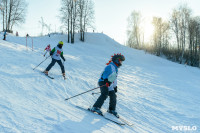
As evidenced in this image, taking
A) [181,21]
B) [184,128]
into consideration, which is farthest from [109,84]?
[181,21]

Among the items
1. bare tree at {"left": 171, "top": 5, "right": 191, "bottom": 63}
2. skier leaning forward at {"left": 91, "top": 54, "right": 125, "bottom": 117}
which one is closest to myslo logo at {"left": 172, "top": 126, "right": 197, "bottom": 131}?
skier leaning forward at {"left": 91, "top": 54, "right": 125, "bottom": 117}

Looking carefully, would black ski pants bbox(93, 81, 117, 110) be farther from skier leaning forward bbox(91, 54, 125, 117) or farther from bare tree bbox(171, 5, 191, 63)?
bare tree bbox(171, 5, 191, 63)

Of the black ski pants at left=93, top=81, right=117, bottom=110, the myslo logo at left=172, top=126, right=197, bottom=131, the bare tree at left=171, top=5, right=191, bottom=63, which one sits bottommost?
the myslo logo at left=172, top=126, right=197, bottom=131

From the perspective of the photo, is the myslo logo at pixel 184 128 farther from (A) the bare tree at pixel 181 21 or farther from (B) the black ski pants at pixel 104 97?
(A) the bare tree at pixel 181 21

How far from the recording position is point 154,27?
35.8m

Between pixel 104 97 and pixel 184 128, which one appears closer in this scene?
pixel 104 97

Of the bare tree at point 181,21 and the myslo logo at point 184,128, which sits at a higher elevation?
the bare tree at point 181,21

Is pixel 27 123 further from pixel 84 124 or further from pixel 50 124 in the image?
pixel 84 124

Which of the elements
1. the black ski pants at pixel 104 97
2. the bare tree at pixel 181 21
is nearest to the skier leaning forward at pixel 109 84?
the black ski pants at pixel 104 97

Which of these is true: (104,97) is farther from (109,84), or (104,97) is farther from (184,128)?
(184,128)

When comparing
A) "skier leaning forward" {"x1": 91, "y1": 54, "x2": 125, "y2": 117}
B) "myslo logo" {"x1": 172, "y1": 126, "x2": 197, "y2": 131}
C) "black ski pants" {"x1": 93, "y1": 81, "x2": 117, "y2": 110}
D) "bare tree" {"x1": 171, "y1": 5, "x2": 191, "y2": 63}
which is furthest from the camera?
"bare tree" {"x1": 171, "y1": 5, "x2": 191, "y2": 63}

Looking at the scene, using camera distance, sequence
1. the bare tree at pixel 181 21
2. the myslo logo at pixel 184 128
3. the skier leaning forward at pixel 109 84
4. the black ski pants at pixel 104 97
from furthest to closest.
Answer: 1. the bare tree at pixel 181 21
2. the myslo logo at pixel 184 128
3. the black ski pants at pixel 104 97
4. the skier leaning forward at pixel 109 84

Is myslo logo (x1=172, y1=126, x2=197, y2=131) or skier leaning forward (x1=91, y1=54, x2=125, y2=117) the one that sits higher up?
skier leaning forward (x1=91, y1=54, x2=125, y2=117)

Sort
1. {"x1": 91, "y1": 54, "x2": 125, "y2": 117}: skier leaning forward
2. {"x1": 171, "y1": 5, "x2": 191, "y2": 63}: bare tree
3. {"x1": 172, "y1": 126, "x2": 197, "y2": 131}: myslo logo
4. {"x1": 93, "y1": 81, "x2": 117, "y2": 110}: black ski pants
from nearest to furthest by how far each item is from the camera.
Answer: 1. {"x1": 91, "y1": 54, "x2": 125, "y2": 117}: skier leaning forward
2. {"x1": 93, "y1": 81, "x2": 117, "y2": 110}: black ski pants
3. {"x1": 172, "y1": 126, "x2": 197, "y2": 131}: myslo logo
4. {"x1": 171, "y1": 5, "x2": 191, "y2": 63}: bare tree
